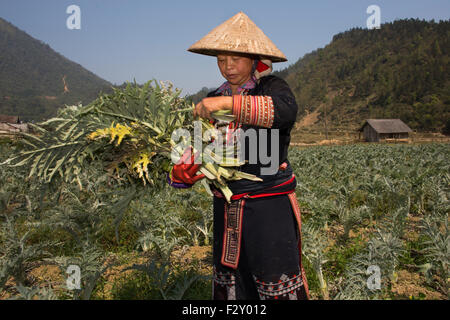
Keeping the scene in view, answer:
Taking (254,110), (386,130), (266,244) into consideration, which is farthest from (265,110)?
(386,130)

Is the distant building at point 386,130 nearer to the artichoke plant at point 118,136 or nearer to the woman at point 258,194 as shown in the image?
the woman at point 258,194

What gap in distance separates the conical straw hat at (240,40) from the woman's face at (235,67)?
10cm

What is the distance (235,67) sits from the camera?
69.9 inches

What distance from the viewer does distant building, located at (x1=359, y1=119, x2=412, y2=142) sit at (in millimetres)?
45031

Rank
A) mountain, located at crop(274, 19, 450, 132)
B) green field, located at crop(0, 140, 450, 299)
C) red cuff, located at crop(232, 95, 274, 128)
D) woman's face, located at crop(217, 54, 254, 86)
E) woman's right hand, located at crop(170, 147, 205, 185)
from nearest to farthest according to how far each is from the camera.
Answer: red cuff, located at crop(232, 95, 274, 128) < woman's right hand, located at crop(170, 147, 205, 185) < woman's face, located at crop(217, 54, 254, 86) < green field, located at crop(0, 140, 450, 299) < mountain, located at crop(274, 19, 450, 132)

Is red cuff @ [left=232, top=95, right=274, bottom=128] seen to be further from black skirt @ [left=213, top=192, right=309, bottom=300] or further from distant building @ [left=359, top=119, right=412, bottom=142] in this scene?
distant building @ [left=359, top=119, right=412, bottom=142]

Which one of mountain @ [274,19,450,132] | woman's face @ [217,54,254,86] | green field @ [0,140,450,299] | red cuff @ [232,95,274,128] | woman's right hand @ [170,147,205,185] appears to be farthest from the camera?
mountain @ [274,19,450,132]

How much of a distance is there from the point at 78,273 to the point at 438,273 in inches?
162

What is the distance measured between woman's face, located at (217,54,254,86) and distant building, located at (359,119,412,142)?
4929 cm

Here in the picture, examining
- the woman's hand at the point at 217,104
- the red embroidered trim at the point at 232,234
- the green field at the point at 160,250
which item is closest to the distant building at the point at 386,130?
the green field at the point at 160,250

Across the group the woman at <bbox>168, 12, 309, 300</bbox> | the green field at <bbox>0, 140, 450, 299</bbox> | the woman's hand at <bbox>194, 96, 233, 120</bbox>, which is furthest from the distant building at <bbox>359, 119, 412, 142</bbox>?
the woman's hand at <bbox>194, 96, 233, 120</bbox>

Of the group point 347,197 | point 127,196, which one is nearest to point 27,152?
point 127,196

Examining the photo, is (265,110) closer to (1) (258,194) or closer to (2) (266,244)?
(1) (258,194)
